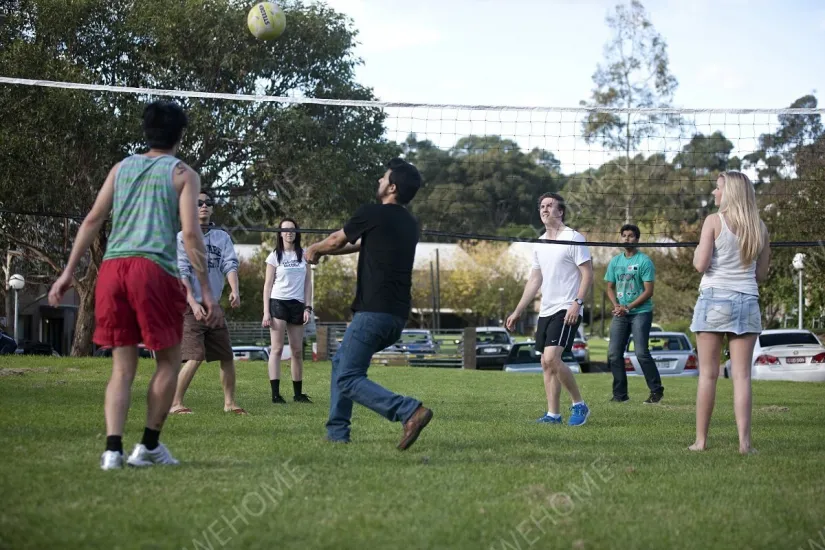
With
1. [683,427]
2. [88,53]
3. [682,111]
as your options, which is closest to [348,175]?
[88,53]

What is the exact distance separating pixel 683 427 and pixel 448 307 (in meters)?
68.5

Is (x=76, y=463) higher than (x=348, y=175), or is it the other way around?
(x=348, y=175)

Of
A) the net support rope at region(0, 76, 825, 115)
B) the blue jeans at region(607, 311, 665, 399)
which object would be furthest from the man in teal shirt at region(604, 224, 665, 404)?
the net support rope at region(0, 76, 825, 115)

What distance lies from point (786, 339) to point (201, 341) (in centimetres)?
1690

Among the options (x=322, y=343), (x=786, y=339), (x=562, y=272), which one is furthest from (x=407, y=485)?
(x=322, y=343)

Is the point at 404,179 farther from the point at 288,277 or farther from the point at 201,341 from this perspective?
the point at 288,277

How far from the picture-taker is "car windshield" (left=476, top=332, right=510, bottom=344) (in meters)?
33.9

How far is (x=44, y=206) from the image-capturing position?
86.5 feet

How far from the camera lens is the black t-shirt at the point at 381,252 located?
6465 mm

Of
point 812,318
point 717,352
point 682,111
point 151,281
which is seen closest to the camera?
point 151,281

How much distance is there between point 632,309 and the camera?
11.7m

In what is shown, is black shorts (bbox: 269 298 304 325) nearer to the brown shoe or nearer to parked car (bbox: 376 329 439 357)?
the brown shoe

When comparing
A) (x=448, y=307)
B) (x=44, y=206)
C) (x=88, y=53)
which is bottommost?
(x=448, y=307)

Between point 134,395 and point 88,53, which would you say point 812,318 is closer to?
point 88,53
